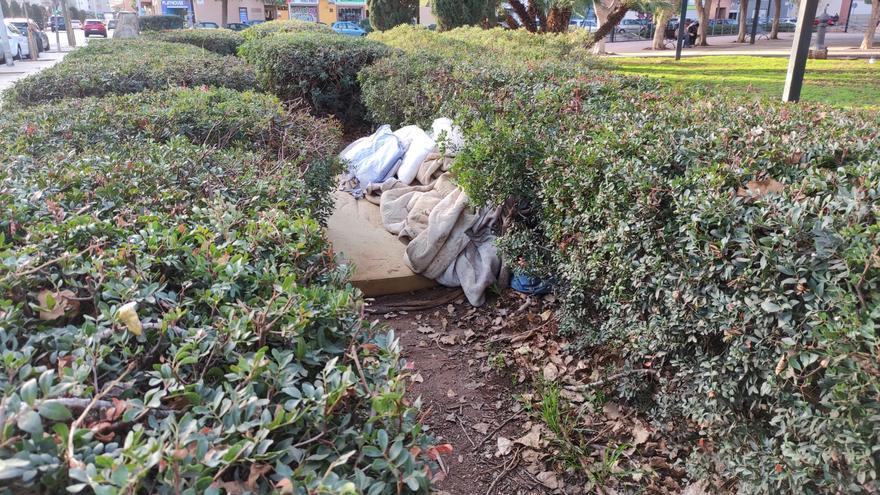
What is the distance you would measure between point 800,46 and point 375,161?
4.21 meters

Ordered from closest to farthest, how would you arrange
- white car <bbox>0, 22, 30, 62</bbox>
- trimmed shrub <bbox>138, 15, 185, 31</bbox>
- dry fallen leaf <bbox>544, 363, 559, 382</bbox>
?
dry fallen leaf <bbox>544, 363, 559, 382</bbox>
white car <bbox>0, 22, 30, 62</bbox>
trimmed shrub <bbox>138, 15, 185, 31</bbox>

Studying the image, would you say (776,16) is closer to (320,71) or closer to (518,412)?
(320,71)

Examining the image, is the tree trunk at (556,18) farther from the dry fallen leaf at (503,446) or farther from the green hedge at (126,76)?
the dry fallen leaf at (503,446)

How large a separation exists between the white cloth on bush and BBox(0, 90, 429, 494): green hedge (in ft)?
12.0

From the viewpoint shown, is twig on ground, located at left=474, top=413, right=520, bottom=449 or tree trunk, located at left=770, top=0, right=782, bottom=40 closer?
twig on ground, located at left=474, top=413, right=520, bottom=449

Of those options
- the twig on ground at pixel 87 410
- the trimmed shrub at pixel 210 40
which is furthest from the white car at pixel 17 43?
the twig on ground at pixel 87 410

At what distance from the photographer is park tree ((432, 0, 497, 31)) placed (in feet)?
51.5

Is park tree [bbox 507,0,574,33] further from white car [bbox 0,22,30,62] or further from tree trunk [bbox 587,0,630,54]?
white car [bbox 0,22,30,62]

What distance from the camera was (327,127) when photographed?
14.7 ft

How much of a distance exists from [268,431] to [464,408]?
2379 mm

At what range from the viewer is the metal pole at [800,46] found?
549 centimetres

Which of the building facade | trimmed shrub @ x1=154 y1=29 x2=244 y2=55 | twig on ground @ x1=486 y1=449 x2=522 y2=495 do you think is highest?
the building facade

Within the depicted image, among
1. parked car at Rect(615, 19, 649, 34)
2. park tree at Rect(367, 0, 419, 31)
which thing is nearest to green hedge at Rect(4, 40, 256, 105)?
park tree at Rect(367, 0, 419, 31)

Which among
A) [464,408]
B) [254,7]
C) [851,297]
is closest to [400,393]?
[851,297]
